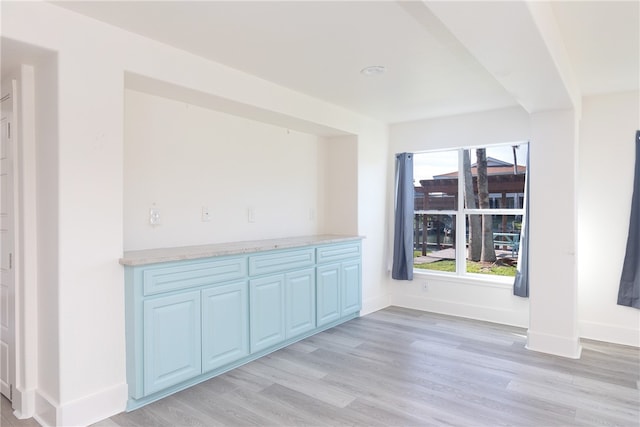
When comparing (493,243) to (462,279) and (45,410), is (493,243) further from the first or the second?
(45,410)

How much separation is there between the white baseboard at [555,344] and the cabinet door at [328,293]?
1.81 metres

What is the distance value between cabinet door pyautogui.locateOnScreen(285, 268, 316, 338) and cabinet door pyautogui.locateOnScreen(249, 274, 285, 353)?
84 millimetres

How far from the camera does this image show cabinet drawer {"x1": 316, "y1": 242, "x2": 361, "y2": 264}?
13.4ft

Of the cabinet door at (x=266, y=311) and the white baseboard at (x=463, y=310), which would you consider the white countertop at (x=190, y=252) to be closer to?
the cabinet door at (x=266, y=311)

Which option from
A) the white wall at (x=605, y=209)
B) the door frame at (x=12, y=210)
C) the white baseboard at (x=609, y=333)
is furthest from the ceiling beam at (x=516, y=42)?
the door frame at (x=12, y=210)

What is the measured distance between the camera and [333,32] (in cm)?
251

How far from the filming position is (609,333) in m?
3.92

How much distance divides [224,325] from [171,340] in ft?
1.44

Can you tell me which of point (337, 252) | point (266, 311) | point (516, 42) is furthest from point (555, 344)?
point (516, 42)

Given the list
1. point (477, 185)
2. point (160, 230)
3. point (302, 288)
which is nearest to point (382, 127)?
point (477, 185)

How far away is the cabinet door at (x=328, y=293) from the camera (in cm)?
405

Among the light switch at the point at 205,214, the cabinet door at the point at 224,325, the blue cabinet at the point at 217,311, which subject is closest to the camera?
the blue cabinet at the point at 217,311

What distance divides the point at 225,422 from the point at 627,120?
422 centimetres

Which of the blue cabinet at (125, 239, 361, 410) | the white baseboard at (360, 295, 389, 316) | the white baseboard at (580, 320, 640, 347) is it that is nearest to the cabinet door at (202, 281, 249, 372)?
the blue cabinet at (125, 239, 361, 410)
